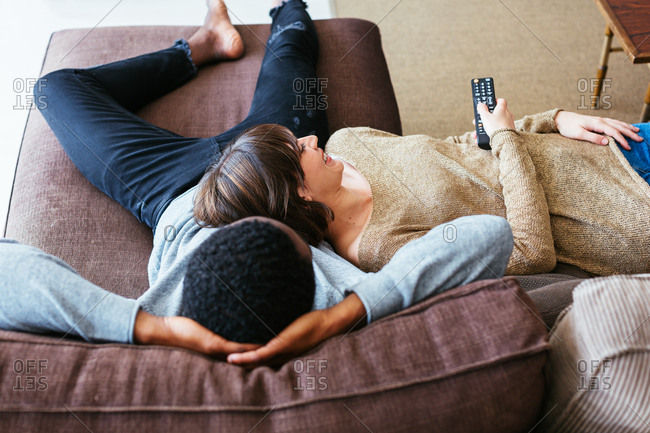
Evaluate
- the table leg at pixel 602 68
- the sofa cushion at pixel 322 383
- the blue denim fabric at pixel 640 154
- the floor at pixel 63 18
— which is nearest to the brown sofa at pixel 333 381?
the sofa cushion at pixel 322 383

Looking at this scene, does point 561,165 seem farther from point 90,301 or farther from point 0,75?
point 0,75

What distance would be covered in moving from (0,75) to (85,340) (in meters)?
1.97

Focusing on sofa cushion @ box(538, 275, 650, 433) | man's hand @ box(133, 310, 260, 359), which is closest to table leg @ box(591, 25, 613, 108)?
sofa cushion @ box(538, 275, 650, 433)

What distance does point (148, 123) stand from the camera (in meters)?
1.38

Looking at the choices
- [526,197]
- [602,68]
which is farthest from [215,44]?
[602,68]

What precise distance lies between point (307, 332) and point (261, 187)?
1.10ft

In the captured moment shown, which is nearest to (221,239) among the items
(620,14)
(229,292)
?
(229,292)

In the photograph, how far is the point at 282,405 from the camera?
66 centimetres

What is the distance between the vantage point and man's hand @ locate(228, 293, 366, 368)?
0.72 meters

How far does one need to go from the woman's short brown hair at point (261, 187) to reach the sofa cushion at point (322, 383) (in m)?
0.32

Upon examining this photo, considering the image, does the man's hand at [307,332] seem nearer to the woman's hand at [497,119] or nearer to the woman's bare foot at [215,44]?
the woman's hand at [497,119]

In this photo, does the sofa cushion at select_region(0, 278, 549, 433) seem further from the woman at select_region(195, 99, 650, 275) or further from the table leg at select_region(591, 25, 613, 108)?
the table leg at select_region(591, 25, 613, 108)

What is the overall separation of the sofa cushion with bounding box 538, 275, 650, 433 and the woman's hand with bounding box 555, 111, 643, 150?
583mm

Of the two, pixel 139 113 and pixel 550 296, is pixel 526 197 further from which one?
pixel 139 113
